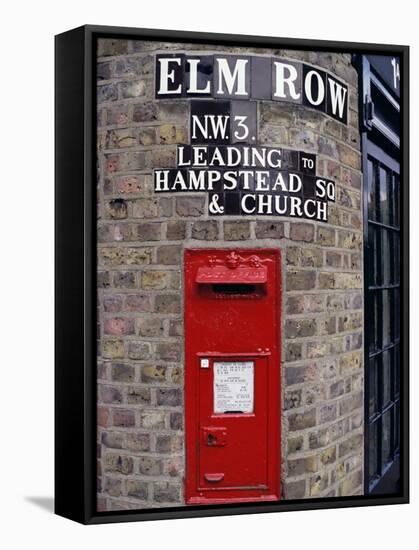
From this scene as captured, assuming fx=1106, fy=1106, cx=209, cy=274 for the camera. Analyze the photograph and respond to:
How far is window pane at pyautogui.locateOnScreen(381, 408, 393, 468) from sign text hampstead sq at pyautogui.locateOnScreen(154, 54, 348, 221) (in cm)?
113

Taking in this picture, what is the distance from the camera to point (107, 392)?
4.80 meters

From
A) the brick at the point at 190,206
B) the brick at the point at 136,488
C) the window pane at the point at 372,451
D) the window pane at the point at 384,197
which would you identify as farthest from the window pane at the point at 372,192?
the brick at the point at 136,488

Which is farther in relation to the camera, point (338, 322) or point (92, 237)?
point (338, 322)

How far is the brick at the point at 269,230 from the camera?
485 cm

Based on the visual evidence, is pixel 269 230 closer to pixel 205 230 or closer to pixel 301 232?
pixel 301 232

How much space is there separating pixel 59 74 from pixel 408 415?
7.50ft

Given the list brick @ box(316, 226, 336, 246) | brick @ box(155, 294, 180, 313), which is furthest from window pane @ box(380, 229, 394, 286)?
brick @ box(155, 294, 180, 313)

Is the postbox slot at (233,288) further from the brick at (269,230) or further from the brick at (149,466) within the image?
the brick at (149,466)

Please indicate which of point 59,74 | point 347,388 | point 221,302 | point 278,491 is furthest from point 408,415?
point 59,74

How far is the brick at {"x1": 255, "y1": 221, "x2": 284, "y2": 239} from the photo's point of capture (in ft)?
15.9

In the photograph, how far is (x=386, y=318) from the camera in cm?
533

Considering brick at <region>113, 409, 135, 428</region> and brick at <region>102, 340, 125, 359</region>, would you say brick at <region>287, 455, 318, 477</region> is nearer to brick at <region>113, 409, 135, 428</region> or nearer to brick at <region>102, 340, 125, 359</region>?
brick at <region>113, 409, 135, 428</region>

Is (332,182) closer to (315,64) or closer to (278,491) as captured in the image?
(315,64)

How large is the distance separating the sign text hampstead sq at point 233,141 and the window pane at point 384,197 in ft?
1.64
